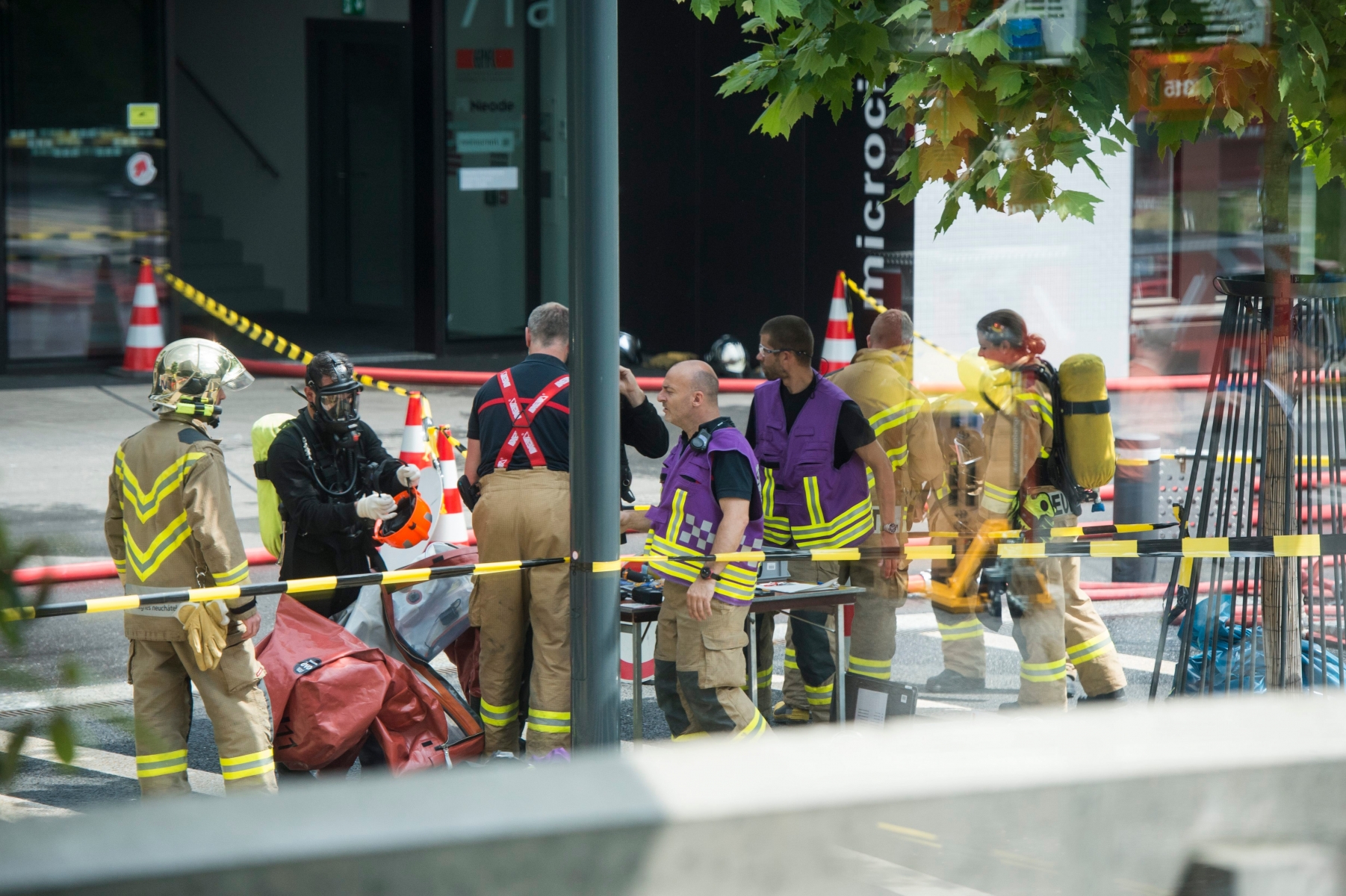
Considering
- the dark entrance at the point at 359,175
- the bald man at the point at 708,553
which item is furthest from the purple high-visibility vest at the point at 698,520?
the dark entrance at the point at 359,175

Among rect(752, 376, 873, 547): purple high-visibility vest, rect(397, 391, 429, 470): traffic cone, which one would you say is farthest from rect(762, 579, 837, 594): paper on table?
rect(397, 391, 429, 470): traffic cone

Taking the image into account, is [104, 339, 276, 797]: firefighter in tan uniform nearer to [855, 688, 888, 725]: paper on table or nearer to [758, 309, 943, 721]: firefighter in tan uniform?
[758, 309, 943, 721]: firefighter in tan uniform

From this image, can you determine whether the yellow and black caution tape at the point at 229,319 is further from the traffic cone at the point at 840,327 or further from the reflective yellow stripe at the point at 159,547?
the reflective yellow stripe at the point at 159,547

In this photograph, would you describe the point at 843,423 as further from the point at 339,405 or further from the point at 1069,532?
the point at 339,405

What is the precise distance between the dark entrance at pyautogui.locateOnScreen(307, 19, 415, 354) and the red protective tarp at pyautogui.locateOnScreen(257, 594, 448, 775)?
1288cm

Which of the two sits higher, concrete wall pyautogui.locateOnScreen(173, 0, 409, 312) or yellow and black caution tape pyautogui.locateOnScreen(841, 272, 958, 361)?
concrete wall pyautogui.locateOnScreen(173, 0, 409, 312)

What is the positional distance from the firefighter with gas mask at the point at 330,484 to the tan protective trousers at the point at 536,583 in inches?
19.5

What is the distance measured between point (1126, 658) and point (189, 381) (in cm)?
475

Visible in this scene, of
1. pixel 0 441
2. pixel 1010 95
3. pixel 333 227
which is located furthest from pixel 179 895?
pixel 333 227

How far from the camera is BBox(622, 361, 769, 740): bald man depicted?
561 centimetres

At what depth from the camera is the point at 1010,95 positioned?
16.0 feet

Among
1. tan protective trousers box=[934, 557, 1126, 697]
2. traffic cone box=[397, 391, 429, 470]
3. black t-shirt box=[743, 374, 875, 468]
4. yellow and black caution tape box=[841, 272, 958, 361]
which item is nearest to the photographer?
black t-shirt box=[743, 374, 875, 468]

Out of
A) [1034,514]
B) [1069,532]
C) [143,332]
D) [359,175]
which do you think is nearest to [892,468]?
[1034,514]

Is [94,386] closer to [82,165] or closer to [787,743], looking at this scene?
[82,165]
